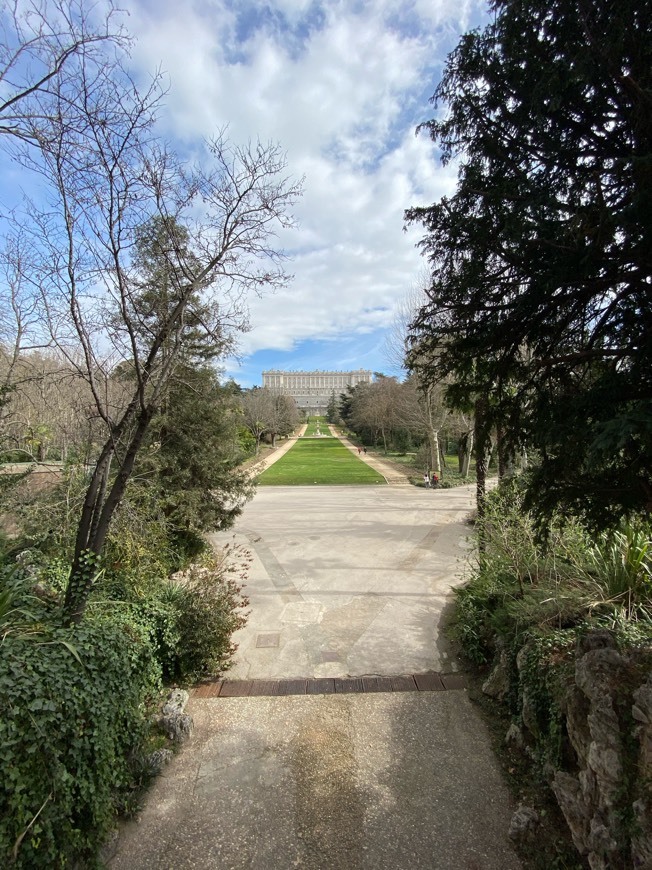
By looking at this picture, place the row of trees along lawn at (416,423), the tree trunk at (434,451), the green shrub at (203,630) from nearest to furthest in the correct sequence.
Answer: the green shrub at (203,630) → the row of trees along lawn at (416,423) → the tree trunk at (434,451)

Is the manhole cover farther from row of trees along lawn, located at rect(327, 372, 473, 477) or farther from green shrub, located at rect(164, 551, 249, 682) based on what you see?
row of trees along lawn, located at rect(327, 372, 473, 477)

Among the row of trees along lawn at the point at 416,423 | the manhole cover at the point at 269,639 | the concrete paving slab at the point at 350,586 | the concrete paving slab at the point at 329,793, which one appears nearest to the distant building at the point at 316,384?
the row of trees along lawn at the point at 416,423

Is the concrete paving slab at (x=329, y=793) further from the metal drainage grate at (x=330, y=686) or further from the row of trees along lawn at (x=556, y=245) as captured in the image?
the row of trees along lawn at (x=556, y=245)

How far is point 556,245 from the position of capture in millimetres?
2336

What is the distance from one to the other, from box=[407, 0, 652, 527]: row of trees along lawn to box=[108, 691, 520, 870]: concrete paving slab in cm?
239

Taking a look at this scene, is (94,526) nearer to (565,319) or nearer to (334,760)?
(334,760)

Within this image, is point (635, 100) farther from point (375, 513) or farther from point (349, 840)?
point (375, 513)

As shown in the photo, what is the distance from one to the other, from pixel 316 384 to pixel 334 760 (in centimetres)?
12463

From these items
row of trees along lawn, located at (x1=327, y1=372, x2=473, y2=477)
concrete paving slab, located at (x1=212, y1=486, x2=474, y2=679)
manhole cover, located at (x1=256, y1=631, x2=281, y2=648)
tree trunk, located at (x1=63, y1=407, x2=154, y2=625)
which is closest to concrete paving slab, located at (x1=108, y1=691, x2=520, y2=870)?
concrete paving slab, located at (x1=212, y1=486, x2=474, y2=679)

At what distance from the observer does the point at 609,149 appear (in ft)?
8.69

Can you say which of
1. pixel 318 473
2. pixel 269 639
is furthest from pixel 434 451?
pixel 269 639

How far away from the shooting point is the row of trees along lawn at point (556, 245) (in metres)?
2.26

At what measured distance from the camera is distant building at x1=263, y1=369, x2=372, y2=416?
120 metres

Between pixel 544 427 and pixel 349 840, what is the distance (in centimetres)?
318
